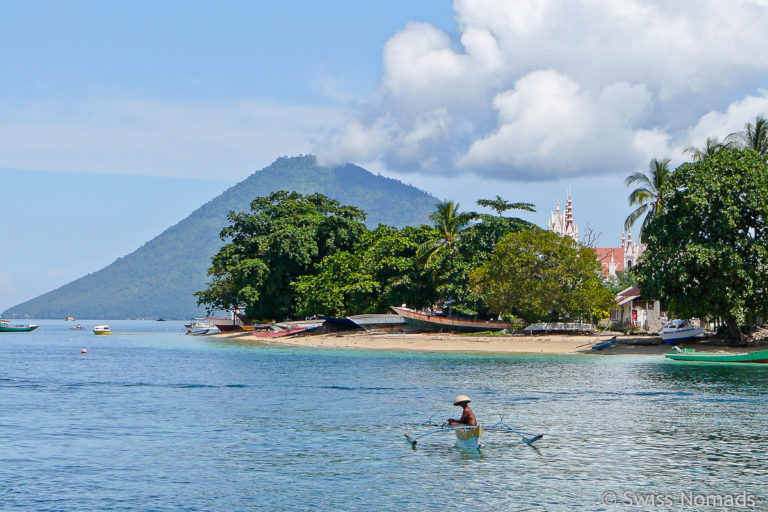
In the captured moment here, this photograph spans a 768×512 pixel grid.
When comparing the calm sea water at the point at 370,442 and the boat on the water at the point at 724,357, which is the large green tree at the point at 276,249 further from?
the boat on the water at the point at 724,357

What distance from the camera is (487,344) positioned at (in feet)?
206

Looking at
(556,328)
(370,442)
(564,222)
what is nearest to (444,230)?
(556,328)

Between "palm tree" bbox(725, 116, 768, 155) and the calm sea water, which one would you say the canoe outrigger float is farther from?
"palm tree" bbox(725, 116, 768, 155)

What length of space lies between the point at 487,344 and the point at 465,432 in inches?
1663

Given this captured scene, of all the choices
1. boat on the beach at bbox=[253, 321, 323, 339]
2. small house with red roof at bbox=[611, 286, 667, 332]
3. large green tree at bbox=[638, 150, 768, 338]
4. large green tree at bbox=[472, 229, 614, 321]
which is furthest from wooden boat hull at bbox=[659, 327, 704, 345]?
boat on the beach at bbox=[253, 321, 323, 339]

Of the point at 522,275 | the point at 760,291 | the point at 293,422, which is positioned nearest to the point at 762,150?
the point at 760,291

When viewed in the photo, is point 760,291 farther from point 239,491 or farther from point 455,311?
point 239,491

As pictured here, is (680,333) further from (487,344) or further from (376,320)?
(376,320)

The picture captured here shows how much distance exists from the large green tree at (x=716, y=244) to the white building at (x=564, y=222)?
11695 centimetres

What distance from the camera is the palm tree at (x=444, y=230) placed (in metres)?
74.6

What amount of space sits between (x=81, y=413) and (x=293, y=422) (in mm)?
7878

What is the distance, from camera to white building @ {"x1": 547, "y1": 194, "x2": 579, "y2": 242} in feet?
554

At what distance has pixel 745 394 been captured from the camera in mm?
32250

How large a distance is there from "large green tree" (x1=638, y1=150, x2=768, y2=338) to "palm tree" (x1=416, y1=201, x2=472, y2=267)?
1060 inches
